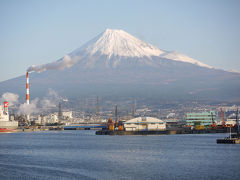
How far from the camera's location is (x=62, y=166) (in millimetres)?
37031

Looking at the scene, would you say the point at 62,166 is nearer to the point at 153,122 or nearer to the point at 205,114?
the point at 153,122

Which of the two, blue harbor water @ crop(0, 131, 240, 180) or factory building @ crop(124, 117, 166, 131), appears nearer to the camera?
blue harbor water @ crop(0, 131, 240, 180)

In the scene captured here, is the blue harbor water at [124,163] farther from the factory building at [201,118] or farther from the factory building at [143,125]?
the factory building at [201,118]

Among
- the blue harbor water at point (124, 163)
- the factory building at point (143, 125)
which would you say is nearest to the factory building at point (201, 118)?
the factory building at point (143, 125)

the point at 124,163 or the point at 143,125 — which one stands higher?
the point at 143,125

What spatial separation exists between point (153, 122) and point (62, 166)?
55869 millimetres

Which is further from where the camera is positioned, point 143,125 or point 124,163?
point 143,125

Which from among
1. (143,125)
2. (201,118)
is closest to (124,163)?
(143,125)

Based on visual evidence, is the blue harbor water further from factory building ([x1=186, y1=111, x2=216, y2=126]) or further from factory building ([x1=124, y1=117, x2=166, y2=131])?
factory building ([x1=186, y1=111, x2=216, y2=126])

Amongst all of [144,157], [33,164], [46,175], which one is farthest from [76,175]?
[144,157]

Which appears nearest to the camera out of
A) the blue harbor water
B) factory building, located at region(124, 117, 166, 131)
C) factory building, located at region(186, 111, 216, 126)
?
the blue harbor water

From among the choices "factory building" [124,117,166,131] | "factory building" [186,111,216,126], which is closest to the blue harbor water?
"factory building" [124,117,166,131]

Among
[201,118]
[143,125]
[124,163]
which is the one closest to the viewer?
[124,163]

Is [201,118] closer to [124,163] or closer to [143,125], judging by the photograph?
[143,125]
